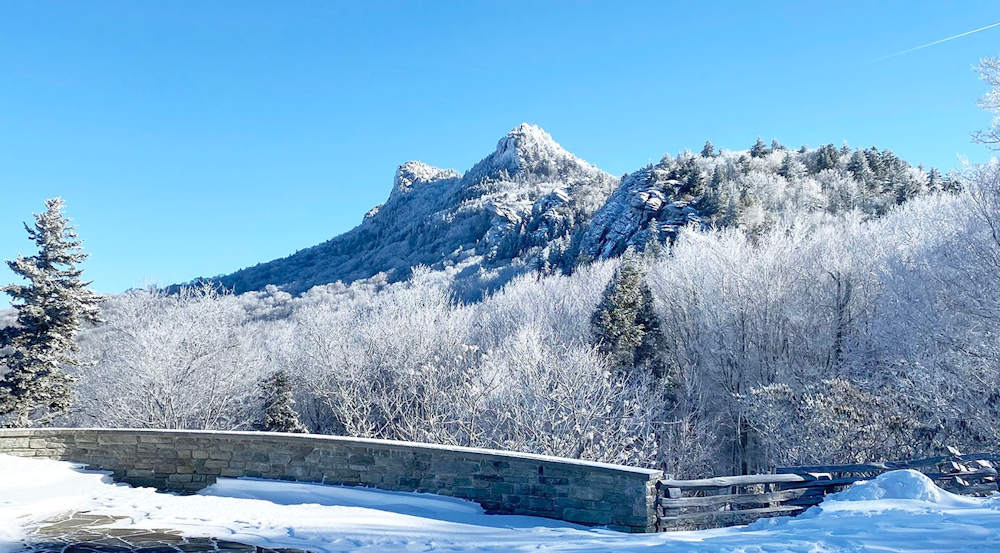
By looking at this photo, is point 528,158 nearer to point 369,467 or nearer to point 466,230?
point 466,230

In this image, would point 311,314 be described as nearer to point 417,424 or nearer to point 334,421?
point 334,421

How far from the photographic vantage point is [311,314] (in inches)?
1538

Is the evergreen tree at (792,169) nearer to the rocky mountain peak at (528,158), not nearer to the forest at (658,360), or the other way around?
the forest at (658,360)

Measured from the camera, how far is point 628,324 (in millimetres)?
27875

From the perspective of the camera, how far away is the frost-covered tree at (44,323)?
17938mm

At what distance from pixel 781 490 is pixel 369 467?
19.7 ft

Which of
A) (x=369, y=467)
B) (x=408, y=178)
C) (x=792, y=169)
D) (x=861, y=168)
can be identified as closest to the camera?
(x=369, y=467)

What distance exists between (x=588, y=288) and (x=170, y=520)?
109 ft

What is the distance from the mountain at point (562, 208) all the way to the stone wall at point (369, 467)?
3703 centimetres

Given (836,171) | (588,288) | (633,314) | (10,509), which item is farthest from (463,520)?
(836,171)

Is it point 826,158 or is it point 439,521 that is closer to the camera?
point 439,521

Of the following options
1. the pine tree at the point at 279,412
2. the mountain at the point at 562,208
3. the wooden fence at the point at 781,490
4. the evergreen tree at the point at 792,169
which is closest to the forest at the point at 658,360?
the pine tree at the point at 279,412

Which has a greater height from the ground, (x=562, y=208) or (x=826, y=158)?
(x=562, y=208)

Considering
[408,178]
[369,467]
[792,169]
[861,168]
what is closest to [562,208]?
[792,169]
